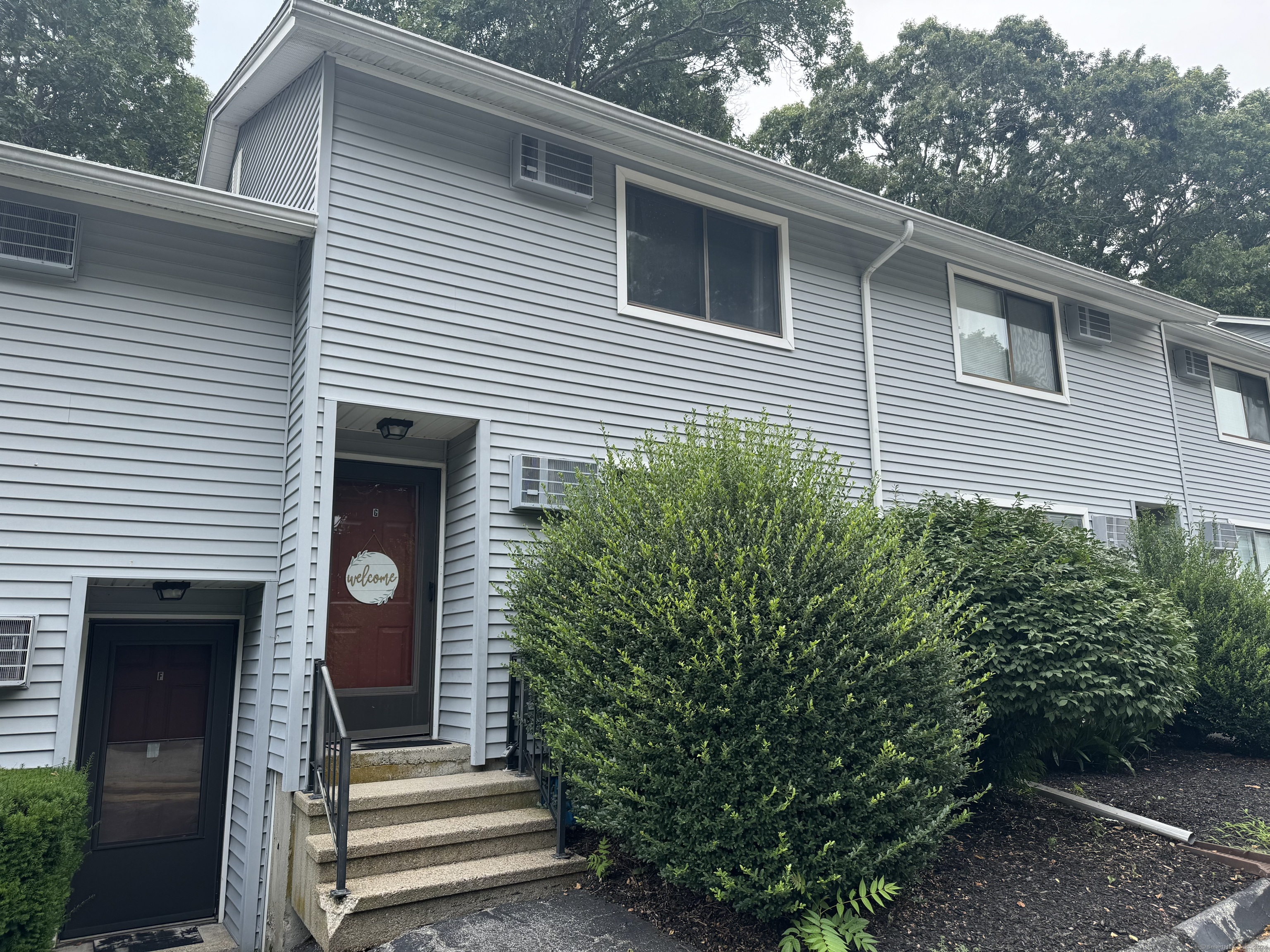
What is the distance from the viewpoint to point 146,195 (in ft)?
17.6

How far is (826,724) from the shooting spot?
3.85 m

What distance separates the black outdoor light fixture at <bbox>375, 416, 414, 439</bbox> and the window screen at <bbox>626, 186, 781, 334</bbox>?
2.15 metres

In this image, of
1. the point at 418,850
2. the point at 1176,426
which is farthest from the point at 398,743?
the point at 1176,426

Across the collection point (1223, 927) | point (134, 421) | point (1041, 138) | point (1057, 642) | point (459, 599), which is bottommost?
point (1223, 927)

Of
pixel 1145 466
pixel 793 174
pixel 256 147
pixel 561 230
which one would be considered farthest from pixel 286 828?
pixel 1145 466

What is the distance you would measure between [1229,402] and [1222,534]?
2424 mm

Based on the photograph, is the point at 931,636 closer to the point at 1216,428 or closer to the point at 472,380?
the point at 472,380

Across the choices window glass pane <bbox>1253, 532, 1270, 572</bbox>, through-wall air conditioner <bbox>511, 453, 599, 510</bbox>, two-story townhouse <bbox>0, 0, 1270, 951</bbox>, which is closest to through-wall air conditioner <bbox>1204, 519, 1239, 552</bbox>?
window glass pane <bbox>1253, 532, 1270, 572</bbox>

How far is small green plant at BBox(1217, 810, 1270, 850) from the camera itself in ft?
16.3

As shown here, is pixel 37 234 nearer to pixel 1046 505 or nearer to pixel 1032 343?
pixel 1046 505

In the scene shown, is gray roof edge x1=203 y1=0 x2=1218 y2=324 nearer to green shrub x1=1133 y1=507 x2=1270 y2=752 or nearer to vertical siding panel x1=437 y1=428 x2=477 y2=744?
vertical siding panel x1=437 y1=428 x2=477 y2=744

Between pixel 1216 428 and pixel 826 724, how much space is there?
11476 millimetres

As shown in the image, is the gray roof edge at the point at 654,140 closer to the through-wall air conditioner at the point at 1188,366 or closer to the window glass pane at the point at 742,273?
the window glass pane at the point at 742,273

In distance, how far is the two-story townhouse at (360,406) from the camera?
17.0 feet
